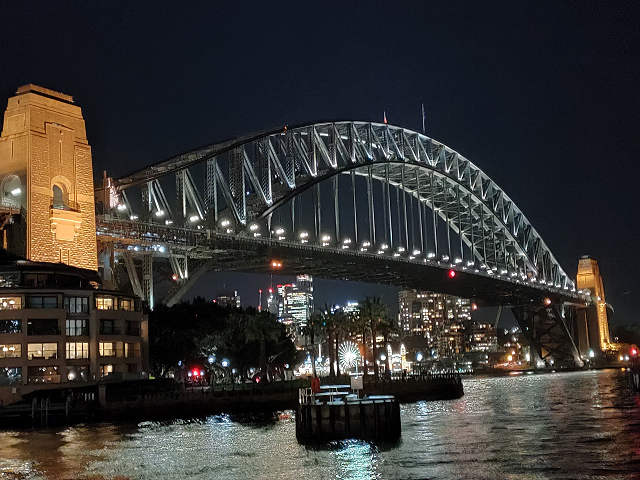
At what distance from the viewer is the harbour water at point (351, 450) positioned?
1451 inches

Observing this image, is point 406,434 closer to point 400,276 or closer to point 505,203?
point 400,276

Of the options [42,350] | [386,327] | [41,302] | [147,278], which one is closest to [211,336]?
[147,278]

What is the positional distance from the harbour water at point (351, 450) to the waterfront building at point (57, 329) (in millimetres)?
10665

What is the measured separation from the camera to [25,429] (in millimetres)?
59938

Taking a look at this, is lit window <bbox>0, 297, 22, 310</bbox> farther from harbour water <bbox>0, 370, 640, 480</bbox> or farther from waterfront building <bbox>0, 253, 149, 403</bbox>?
harbour water <bbox>0, 370, 640, 480</bbox>

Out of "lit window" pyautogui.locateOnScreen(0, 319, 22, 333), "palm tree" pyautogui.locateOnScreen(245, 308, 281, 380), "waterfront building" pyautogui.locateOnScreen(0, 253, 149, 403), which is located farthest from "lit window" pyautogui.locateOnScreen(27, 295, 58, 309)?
"palm tree" pyautogui.locateOnScreen(245, 308, 281, 380)

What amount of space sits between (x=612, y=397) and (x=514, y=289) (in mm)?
75314

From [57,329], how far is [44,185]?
12.5 meters

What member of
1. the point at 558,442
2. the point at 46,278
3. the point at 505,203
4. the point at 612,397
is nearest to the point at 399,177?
the point at 505,203

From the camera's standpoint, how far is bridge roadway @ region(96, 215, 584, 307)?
8106 centimetres

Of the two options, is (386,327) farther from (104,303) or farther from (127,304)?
(104,303)

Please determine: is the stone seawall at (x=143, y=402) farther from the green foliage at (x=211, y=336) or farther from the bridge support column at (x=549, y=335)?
the bridge support column at (x=549, y=335)

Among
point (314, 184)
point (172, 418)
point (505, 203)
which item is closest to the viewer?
point (172, 418)

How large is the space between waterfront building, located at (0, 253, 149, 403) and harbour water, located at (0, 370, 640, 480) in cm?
1067
